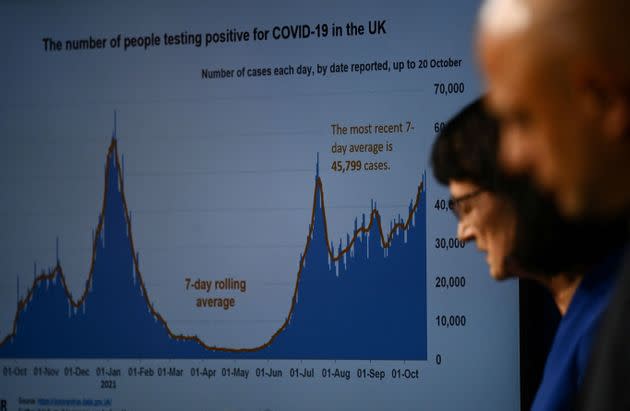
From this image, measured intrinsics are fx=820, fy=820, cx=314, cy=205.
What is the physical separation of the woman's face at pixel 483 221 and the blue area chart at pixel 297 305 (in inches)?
32.4

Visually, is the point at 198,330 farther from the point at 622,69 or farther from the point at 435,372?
the point at 622,69

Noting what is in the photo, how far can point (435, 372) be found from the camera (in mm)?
2156

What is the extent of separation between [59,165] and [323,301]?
87 centimetres

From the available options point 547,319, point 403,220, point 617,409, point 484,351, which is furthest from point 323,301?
point 617,409

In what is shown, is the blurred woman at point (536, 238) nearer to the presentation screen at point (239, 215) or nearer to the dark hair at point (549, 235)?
the dark hair at point (549, 235)

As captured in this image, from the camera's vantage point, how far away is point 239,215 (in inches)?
89.4

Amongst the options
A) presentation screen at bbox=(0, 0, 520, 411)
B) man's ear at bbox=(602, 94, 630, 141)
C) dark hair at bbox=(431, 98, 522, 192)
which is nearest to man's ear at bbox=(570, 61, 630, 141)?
man's ear at bbox=(602, 94, 630, 141)

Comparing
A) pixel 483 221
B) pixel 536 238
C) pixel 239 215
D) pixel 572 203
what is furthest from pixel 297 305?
pixel 572 203

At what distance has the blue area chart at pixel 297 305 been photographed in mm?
2182

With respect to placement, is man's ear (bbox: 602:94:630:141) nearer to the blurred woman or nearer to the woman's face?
the blurred woman

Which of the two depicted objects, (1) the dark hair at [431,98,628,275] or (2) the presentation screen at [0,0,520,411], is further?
(2) the presentation screen at [0,0,520,411]

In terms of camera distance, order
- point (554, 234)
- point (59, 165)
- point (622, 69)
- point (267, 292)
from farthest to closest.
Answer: point (59, 165), point (267, 292), point (554, 234), point (622, 69)

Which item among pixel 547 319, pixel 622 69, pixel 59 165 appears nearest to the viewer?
pixel 622 69

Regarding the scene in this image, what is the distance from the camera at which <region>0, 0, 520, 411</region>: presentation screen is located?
2.18 meters
